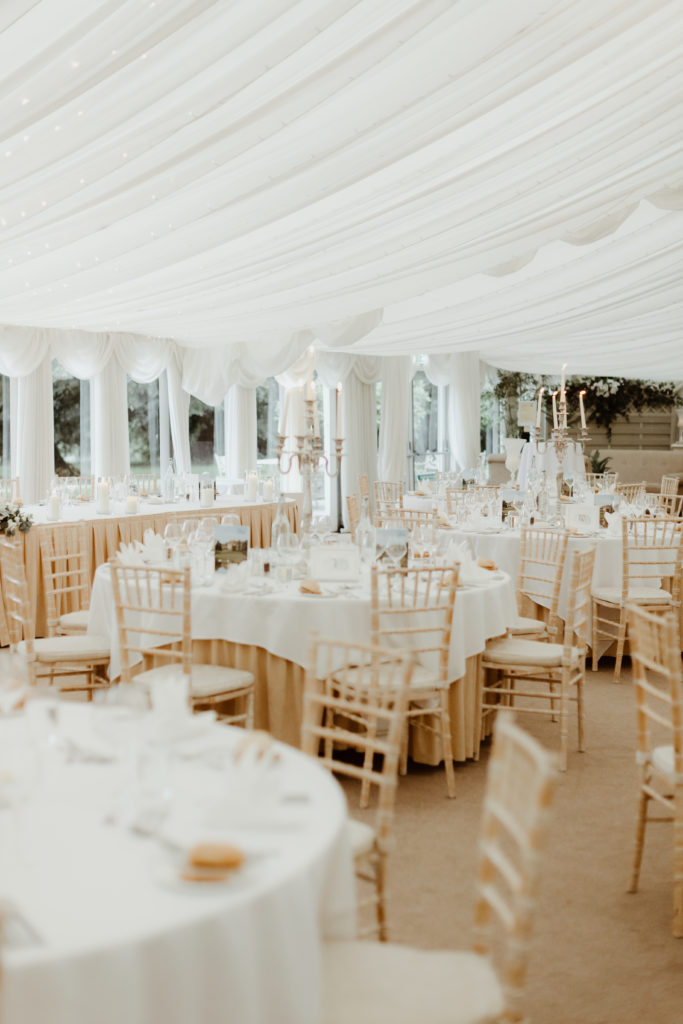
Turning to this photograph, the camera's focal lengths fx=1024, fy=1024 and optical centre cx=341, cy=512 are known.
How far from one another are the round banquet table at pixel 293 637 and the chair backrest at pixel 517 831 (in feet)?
8.30

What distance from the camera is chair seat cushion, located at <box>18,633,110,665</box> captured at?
5023mm

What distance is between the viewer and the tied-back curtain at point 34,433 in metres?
A: 10.0

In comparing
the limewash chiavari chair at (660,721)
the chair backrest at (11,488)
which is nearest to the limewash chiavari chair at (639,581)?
the limewash chiavari chair at (660,721)

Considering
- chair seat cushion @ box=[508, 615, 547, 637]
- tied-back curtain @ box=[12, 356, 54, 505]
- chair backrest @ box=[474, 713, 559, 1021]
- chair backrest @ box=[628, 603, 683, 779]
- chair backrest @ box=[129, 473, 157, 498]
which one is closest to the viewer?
chair backrest @ box=[474, 713, 559, 1021]

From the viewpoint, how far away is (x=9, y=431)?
10.3m

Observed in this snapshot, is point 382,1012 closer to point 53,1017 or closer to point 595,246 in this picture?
point 53,1017

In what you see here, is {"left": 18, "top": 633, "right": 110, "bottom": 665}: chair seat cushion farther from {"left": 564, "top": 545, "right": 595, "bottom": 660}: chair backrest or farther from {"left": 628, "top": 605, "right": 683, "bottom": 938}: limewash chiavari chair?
{"left": 628, "top": 605, "right": 683, "bottom": 938}: limewash chiavari chair

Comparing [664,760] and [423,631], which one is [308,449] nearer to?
[423,631]

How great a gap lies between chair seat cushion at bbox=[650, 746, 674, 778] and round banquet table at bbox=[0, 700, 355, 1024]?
1523 millimetres

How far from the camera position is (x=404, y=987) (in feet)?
6.91

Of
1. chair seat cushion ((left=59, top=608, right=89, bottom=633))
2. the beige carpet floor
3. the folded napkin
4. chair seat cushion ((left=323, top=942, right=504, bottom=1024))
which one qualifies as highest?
the folded napkin

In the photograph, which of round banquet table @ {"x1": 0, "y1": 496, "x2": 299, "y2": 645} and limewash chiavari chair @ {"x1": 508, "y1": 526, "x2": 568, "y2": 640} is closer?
limewash chiavari chair @ {"x1": 508, "y1": 526, "x2": 568, "y2": 640}

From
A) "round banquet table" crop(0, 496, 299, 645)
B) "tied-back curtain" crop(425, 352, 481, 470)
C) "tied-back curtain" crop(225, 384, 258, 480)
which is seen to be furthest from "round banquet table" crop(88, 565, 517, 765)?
"tied-back curtain" crop(425, 352, 481, 470)

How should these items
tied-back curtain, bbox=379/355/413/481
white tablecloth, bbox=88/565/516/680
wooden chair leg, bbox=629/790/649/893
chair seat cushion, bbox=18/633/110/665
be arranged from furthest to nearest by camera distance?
1. tied-back curtain, bbox=379/355/413/481
2. chair seat cushion, bbox=18/633/110/665
3. white tablecloth, bbox=88/565/516/680
4. wooden chair leg, bbox=629/790/649/893
